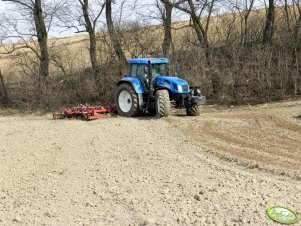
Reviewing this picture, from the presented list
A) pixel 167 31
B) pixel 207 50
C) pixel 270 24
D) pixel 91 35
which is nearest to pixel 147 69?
pixel 207 50

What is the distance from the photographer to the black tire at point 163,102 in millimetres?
11258

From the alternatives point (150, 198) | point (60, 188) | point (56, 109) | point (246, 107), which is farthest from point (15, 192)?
point (56, 109)

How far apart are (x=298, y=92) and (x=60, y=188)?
34.9 ft

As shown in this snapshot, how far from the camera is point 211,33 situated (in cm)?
1825

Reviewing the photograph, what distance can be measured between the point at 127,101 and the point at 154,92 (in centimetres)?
127

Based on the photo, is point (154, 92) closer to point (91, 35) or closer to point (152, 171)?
point (152, 171)

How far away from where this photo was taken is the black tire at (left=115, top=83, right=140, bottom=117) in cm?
1224

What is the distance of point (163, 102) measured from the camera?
11.3 meters

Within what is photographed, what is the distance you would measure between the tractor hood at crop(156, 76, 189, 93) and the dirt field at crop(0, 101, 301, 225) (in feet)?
3.22

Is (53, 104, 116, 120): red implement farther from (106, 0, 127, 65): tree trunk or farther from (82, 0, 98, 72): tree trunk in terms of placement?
(82, 0, 98, 72): tree trunk

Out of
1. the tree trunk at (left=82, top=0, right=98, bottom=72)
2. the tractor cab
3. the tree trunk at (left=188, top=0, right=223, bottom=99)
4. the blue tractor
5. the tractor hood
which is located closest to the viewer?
the blue tractor

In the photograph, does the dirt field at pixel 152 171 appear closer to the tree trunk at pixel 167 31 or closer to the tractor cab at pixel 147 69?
the tractor cab at pixel 147 69

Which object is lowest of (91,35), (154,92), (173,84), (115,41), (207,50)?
(154,92)

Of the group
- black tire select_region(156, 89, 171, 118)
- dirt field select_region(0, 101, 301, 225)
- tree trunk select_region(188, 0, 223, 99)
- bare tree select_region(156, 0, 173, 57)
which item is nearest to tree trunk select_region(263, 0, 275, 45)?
tree trunk select_region(188, 0, 223, 99)
